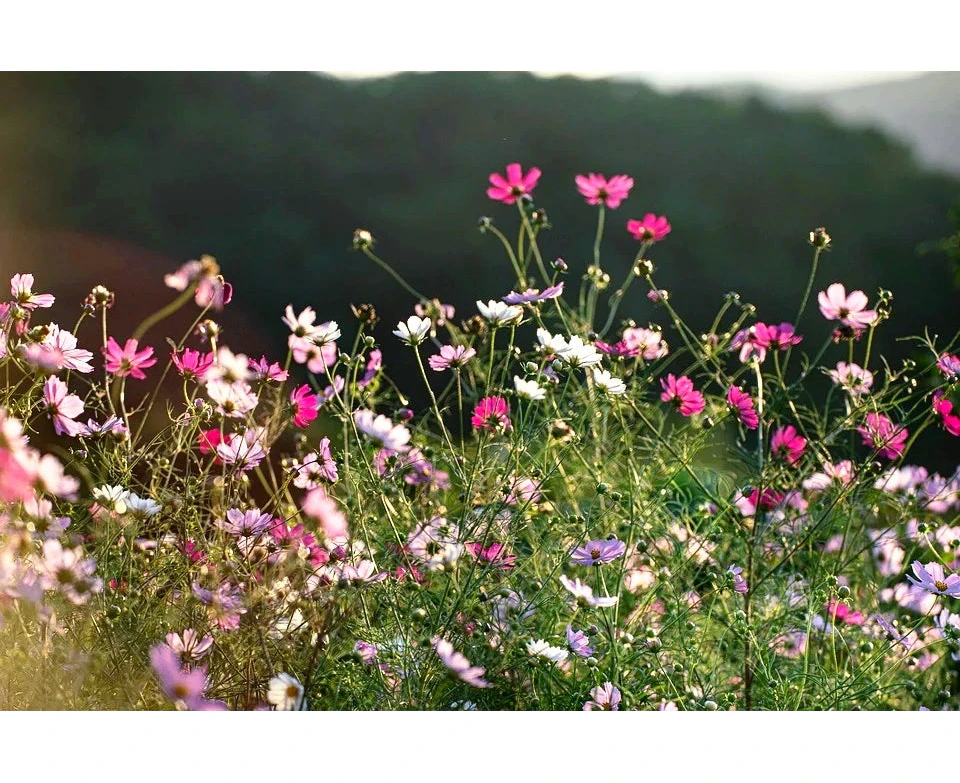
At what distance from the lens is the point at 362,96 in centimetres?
214

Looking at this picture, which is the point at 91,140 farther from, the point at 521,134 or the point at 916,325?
the point at 916,325

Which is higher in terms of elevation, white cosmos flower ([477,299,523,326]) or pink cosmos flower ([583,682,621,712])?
white cosmos flower ([477,299,523,326])

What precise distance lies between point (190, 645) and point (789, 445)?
859mm

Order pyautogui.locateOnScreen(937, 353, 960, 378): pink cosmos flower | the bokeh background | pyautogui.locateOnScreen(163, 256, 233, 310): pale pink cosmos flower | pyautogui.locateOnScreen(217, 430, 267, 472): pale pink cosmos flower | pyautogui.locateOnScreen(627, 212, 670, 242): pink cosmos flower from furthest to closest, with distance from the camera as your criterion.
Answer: the bokeh background < pyautogui.locateOnScreen(627, 212, 670, 242): pink cosmos flower < pyautogui.locateOnScreen(937, 353, 960, 378): pink cosmos flower < pyautogui.locateOnScreen(217, 430, 267, 472): pale pink cosmos flower < pyautogui.locateOnScreen(163, 256, 233, 310): pale pink cosmos flower

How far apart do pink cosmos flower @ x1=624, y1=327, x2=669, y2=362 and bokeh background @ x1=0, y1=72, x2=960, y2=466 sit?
73 cm

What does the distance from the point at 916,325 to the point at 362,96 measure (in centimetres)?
145

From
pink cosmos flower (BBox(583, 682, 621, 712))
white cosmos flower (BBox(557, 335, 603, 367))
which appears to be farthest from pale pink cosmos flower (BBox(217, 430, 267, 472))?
pink cosmos flower (BBox(583, 682, 621, 712))

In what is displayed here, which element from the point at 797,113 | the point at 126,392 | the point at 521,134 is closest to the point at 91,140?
the point at 126,392

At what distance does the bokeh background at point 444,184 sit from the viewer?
176 cm

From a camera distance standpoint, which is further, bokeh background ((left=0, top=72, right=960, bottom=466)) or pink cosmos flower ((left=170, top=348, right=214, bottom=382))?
bokeh background ((left=0, top=72, right=960, bottom=466))

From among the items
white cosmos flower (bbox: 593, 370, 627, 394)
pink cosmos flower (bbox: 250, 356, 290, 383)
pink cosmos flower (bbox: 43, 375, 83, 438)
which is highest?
white cosmos flower (bbox: 593, 370, 627, 394)

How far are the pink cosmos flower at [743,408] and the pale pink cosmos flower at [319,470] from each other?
53cm

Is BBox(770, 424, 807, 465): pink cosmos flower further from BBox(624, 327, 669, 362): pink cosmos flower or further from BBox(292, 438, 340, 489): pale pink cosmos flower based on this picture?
BBox(292, 438, 340, 489): pale pink cosmos flower

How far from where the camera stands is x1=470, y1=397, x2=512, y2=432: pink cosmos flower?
1.16 m
